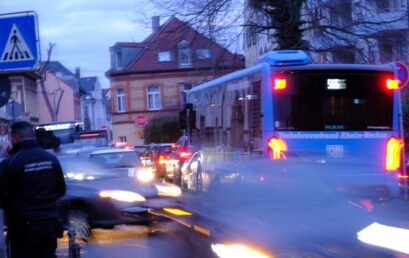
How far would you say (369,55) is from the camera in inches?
872

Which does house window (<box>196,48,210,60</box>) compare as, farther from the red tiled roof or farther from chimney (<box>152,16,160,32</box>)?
chimney (<box>152,16,160,32</box>)

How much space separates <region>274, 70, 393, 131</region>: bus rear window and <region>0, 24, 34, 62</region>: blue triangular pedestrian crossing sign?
6.32 metres

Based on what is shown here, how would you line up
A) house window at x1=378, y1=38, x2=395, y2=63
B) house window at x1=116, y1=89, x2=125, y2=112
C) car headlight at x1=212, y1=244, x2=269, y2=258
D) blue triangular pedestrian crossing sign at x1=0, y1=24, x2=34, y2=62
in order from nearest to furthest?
car headlight at x1=212, y1=244, x2=269, y2=258, blue triangular pedestrian crossing sign at x1=0, y1=24, x2=34, y2=62, house window at x1=378, y1=38, x2=395, y2=63, house window at x1=116, y1=89, x2=125, y2=112

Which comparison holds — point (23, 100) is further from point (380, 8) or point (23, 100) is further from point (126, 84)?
point (380, 8)

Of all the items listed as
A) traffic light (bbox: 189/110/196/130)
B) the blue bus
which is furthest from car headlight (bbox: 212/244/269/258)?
traffic light (bbox: 189/110/196/130)

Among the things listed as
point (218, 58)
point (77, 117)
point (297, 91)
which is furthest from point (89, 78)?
point (297, 91)

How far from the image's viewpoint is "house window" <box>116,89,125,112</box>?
59.0 metres

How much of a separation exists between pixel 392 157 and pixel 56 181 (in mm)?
9001

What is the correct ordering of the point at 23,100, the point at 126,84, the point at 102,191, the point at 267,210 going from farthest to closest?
the point at 23,100
the point at 126,84
the point at 102,191
the point at 267,210

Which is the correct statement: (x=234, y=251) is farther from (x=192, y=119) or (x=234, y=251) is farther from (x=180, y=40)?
(x=180, y=40)

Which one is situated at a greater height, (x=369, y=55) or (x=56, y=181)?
(x=369, y=55)

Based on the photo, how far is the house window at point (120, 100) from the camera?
58978 millimetres

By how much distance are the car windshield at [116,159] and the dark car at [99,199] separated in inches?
35.9

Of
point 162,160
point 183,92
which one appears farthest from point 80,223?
point 183,92
